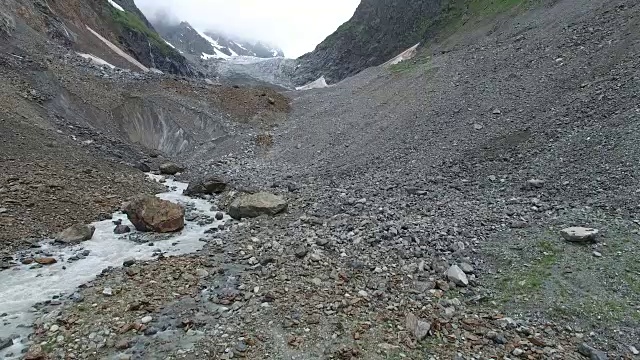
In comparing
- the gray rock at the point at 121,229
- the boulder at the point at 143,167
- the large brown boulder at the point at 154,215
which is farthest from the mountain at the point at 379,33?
the gray rock at the point at 121,229

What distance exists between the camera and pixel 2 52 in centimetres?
2452

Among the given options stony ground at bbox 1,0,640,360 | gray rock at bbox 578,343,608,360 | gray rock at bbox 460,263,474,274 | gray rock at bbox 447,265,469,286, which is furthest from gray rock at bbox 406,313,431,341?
gray rock at bbox 578,343,608,360

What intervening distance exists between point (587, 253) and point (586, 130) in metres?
6.87

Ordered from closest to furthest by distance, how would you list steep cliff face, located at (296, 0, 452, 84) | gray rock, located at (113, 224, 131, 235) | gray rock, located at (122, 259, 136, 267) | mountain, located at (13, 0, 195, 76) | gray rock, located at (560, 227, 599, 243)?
gray rock, located at (560, 227, 599, 243) < gray rock, located at (122, 259, 136, 267) < gray rock, located at (113, 224, 131, 235) < mountain, located at (13, 0, 195, 76) < steep cliff face, located at (296, 0, 452, 84)

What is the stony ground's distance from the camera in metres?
7.14

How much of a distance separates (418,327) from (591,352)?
265cm

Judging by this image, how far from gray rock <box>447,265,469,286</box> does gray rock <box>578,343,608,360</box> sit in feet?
7.44

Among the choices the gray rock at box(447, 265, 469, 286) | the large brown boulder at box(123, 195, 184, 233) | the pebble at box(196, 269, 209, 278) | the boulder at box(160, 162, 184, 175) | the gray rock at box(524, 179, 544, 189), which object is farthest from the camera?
the boulder at box(160, 162, 184, 175)

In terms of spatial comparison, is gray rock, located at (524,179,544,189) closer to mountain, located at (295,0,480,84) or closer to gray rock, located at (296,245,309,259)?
gray rock, located at (296,245,309,259)

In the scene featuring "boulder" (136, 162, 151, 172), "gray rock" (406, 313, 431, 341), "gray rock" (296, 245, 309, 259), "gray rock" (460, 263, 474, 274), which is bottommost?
"gray rock" (460, 263, 474, 274)

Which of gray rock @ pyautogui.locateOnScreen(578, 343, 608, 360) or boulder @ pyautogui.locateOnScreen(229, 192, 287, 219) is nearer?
gray rock @ pyautogui.locateOnScreen(578, 343, 608, 360)

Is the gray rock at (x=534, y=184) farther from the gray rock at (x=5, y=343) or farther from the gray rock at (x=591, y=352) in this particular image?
the gray rock at (x=5, y=343)

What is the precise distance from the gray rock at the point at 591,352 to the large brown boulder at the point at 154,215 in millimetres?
11007

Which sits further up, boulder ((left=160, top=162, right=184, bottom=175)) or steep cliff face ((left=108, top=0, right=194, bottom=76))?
steep cliff face ((left=108, top=0, right=194, bottom=76))
